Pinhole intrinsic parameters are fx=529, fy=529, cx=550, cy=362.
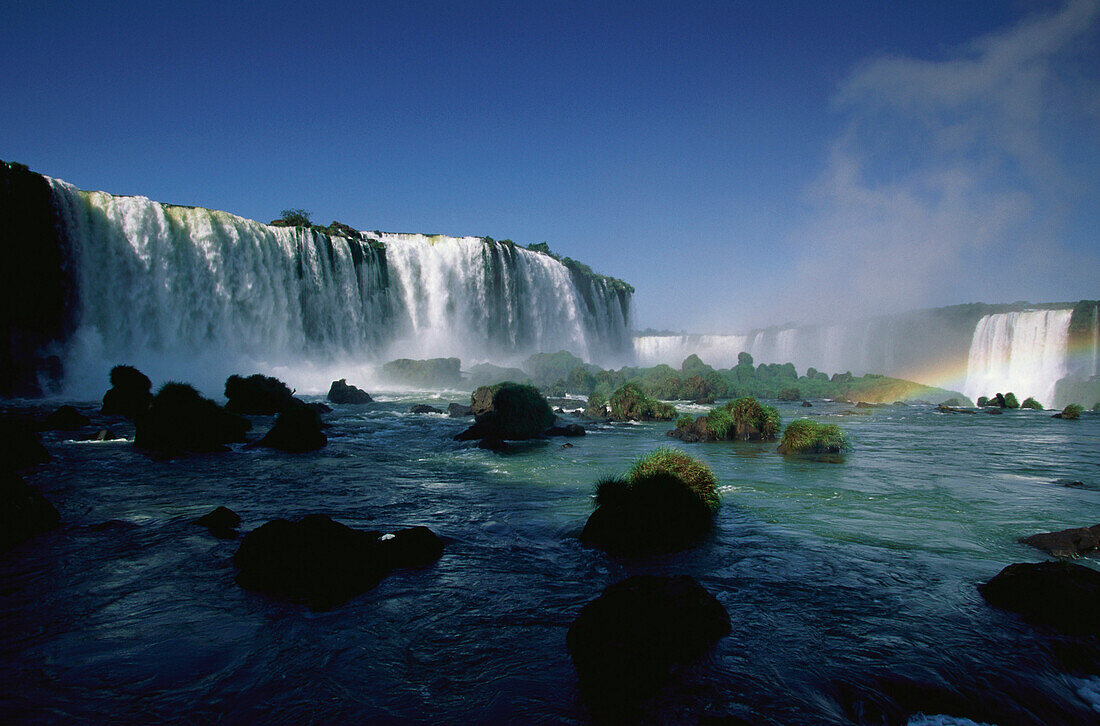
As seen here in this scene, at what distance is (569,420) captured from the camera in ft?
87.1

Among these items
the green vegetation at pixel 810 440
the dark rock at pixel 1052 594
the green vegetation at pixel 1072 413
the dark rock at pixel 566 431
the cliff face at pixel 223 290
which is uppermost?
the cliff face at pixel 223 290

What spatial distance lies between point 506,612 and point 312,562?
239 cm

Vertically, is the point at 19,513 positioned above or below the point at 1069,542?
below

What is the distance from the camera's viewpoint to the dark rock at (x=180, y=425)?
612 inches

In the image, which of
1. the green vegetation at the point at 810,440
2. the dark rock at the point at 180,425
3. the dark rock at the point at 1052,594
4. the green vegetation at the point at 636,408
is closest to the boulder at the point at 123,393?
the dark rock at the point at 180,425

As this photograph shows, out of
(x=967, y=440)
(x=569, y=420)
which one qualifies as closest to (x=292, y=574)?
(x=569, y=420)

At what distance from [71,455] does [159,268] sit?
946 inches

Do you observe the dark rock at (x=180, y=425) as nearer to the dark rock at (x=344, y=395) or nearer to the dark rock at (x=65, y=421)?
the dark rock at (x=65, y=421)

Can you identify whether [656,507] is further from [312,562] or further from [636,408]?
[636,408]

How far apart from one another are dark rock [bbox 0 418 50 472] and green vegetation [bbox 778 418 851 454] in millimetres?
20452

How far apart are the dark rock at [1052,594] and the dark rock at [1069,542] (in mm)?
2437

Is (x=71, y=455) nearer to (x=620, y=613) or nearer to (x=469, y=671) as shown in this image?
(x=469, y=671)

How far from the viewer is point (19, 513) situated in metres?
7.69

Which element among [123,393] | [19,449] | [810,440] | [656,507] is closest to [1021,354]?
[810,440]
